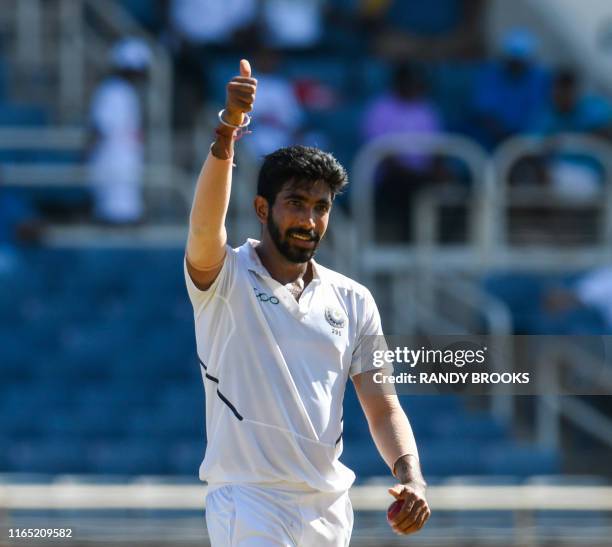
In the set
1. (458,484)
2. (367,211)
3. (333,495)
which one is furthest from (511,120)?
(333,495)

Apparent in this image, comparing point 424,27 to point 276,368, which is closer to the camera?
point 276,368

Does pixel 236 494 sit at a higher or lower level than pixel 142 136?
lower

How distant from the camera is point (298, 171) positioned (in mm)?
4977

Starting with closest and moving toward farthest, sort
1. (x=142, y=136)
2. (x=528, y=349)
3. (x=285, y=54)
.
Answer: (x=528, y=349)
(x=142, y=136)
(x=285, y=54)

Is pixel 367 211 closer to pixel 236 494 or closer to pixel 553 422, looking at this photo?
pixel 553 422

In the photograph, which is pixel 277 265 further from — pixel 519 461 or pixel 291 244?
pixel 519 461

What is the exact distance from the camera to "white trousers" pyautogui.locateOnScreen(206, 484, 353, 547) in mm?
4816

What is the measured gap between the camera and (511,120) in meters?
12.7

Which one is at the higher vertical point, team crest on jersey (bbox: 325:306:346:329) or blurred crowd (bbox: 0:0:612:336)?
blurred crowd (bbox: 0:0:612:336)

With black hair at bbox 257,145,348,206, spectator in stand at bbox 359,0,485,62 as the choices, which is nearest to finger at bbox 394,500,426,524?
black hair at bbox 257,145,348,206

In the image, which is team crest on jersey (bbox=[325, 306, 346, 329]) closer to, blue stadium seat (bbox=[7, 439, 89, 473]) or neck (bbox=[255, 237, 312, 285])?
neck (bbox=[255, 237, 312, 285])

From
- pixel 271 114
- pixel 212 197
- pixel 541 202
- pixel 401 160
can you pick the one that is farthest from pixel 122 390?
pixel 212 197

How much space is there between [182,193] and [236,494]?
24.0 feet

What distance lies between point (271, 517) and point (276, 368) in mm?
425
